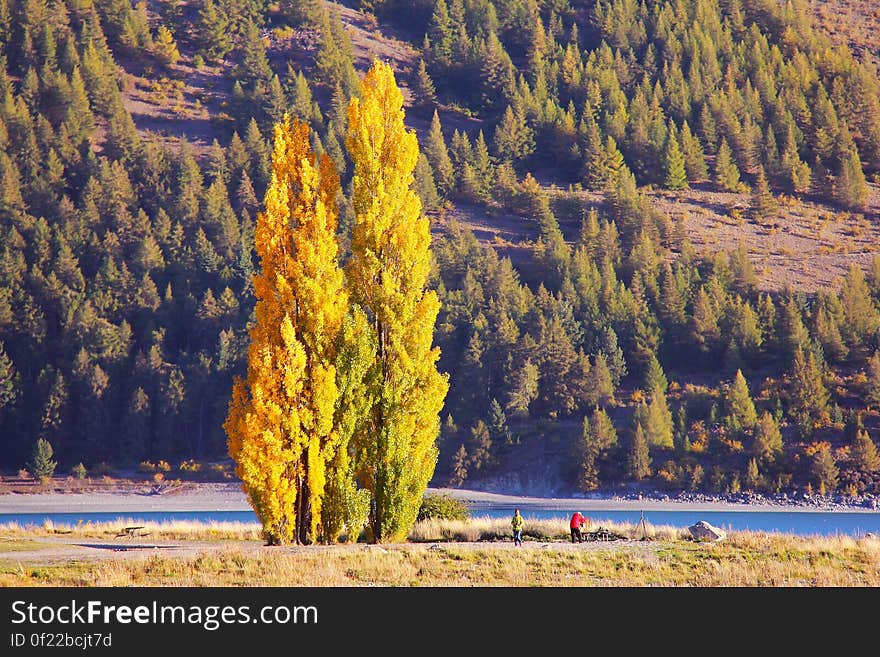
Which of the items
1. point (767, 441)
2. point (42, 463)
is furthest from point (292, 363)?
point (42, 463)

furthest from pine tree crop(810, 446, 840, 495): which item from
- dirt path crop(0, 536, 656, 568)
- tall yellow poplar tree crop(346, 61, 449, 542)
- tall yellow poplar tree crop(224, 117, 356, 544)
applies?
tall yellow poplar tree crop(224, 117, 356, 544)

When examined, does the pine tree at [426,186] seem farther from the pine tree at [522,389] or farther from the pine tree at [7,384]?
the pine tree at [7,384]

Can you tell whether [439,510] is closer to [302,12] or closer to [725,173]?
[725,173]

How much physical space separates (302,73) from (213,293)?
2411 inches

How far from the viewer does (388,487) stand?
1486 inches

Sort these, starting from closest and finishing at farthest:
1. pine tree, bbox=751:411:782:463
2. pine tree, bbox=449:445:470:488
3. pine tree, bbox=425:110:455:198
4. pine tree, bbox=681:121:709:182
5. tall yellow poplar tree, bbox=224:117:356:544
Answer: tall yellow poplar tree, bbox=224:117:356:544, pine tree, bbox=751:411:782:463, pine tree, bbox=449:445:470:488, pine tree, bbox=425:110:455:198, pine tree, bbox=681:121:709:182

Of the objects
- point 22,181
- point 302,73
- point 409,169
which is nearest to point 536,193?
point 302,73

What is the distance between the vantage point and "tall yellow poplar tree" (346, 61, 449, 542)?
124ft

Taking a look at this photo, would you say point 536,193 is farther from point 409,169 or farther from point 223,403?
point 409,169

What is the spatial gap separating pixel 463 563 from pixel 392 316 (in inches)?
377

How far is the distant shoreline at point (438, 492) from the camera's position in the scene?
3531 inches

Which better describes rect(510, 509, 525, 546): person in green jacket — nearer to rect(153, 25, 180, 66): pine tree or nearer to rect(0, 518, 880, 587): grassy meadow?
rect(0, 518, 880, 587): grassy meadow

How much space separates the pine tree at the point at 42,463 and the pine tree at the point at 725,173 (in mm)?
92622

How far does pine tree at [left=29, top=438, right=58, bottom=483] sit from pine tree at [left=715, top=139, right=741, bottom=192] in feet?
304
